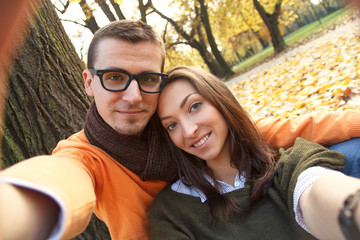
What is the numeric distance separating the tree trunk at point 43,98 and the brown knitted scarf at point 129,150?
483 mm

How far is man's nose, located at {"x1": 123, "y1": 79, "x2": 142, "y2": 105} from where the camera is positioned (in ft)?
5.08

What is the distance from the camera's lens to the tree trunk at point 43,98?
1782 millimetres

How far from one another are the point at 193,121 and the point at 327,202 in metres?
0.91

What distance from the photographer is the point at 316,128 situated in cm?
156

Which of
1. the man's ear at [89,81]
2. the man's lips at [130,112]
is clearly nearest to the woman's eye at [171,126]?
the man's lips at [130,112]

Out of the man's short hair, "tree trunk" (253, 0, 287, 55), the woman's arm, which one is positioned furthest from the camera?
"tree trunk" (253, 0, 287, 55)

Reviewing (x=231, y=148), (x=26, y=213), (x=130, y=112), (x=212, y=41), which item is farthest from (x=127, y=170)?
(x=212, y=41)

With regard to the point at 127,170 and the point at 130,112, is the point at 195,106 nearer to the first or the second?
the point at 130,112

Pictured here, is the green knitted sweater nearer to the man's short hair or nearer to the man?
the man

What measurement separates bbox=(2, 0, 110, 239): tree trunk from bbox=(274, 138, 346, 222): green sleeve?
1.48 m

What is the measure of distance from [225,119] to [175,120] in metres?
0.35

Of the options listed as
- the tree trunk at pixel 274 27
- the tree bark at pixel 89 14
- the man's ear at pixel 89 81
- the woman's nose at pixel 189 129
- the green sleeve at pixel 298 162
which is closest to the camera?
the green sleeve at pixel 298 162

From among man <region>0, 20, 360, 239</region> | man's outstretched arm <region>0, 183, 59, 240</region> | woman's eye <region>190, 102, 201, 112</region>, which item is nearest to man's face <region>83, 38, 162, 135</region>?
man <region>0, 20, 360, 239</region>

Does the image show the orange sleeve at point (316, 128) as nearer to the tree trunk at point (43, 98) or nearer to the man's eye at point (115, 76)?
the man's eye at point (115, 76)
